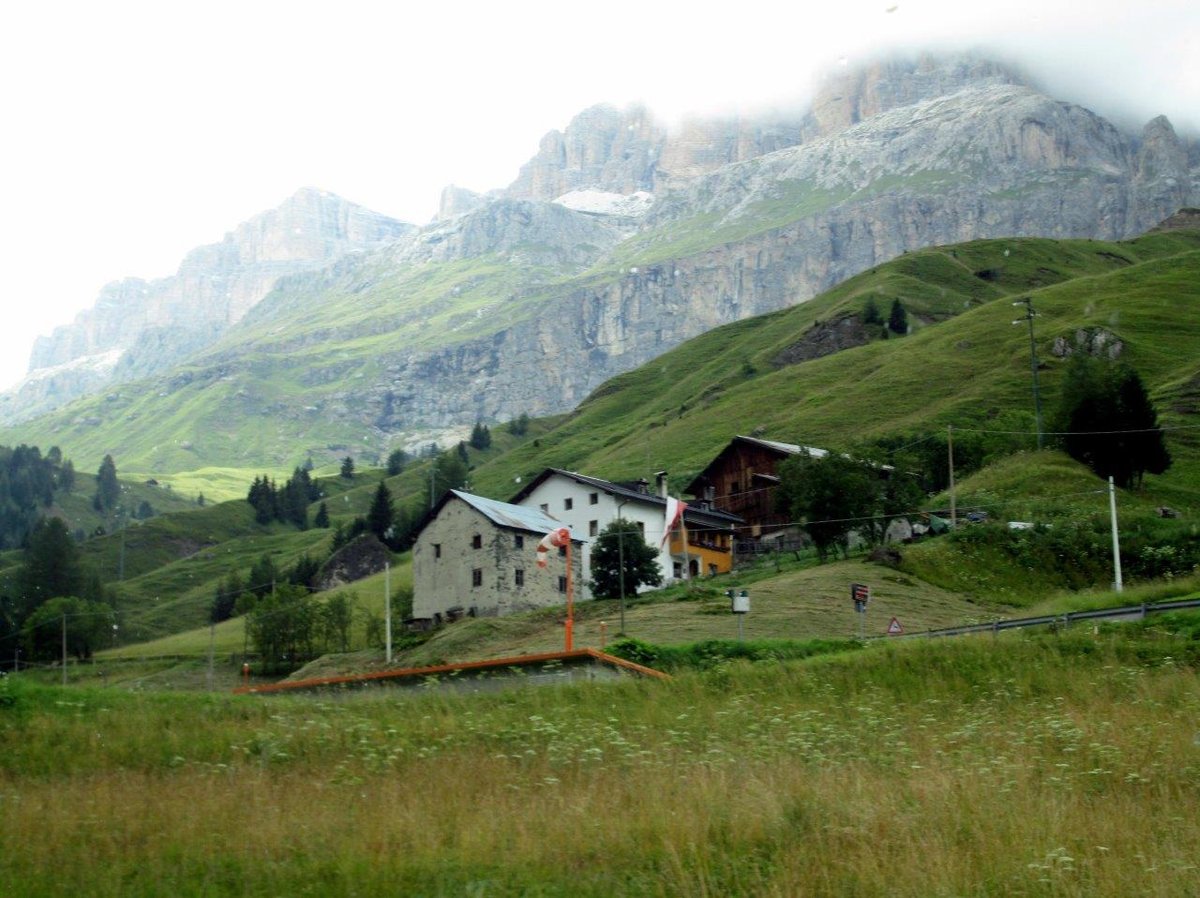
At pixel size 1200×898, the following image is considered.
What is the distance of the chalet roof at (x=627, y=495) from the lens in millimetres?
84500

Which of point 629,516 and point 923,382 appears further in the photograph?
point 923,382

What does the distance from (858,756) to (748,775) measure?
2703 mm

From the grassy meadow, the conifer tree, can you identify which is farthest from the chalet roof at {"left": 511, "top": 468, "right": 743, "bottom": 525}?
the conifer tree

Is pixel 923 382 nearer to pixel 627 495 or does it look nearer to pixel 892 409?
pixel 892 409

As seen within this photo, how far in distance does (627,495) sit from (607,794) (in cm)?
7192

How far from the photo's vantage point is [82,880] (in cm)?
988

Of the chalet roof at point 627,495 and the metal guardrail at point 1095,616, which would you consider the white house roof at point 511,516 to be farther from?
the metal guardrail at point 1095,616

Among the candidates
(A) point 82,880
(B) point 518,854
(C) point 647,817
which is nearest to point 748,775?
(C) point 647,817

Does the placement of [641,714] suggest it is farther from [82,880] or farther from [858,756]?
[82,880]

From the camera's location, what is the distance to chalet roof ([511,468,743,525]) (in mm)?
84500

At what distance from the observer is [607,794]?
12.4m

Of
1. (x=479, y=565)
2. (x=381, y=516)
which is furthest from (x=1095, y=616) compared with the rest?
(x=381, y=516)

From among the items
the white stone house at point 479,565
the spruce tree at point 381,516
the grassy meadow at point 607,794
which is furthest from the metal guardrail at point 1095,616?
the spruce tree at point 381,516

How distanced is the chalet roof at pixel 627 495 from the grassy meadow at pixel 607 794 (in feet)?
206
